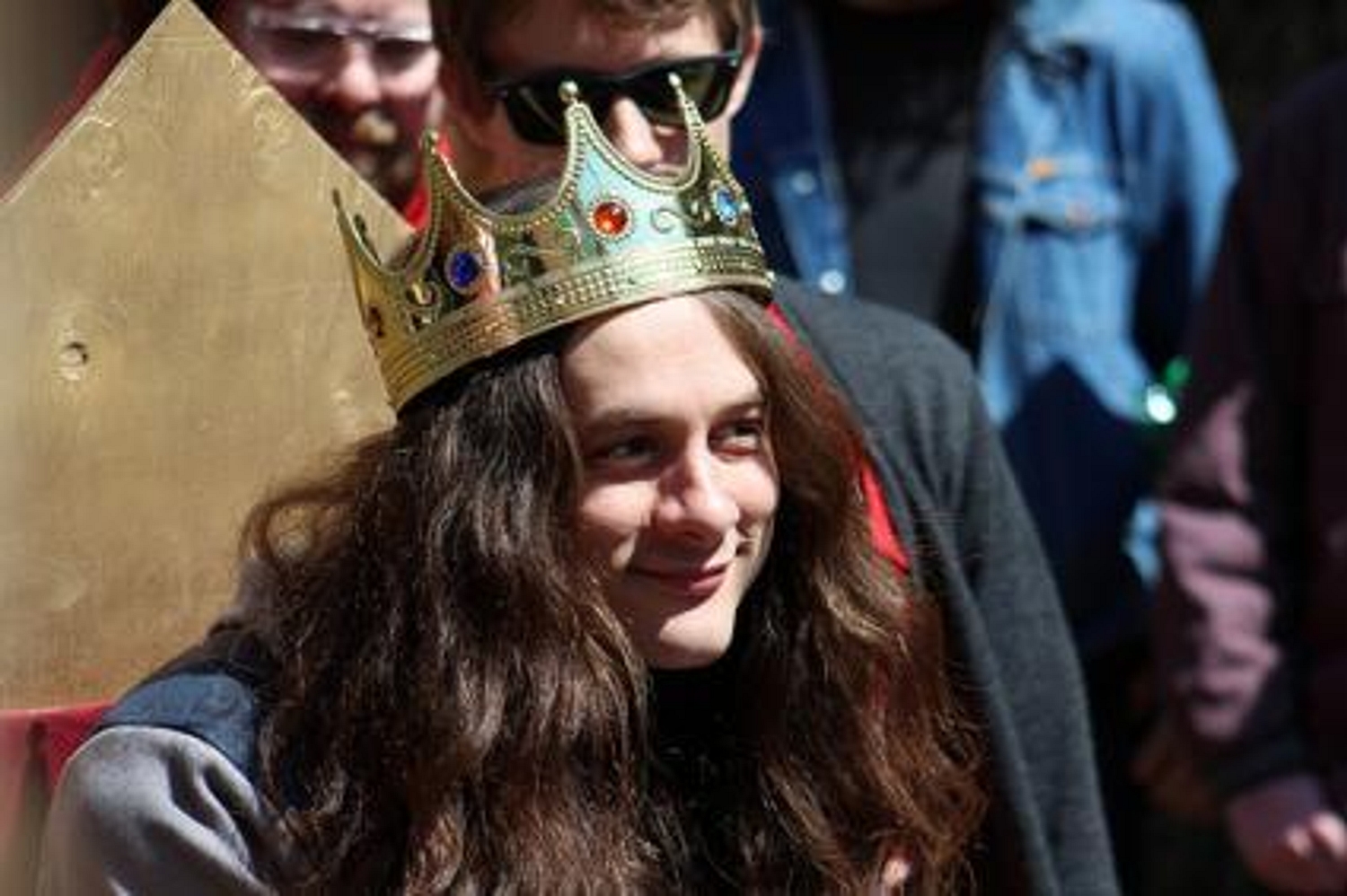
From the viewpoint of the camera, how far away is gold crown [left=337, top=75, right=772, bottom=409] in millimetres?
2650

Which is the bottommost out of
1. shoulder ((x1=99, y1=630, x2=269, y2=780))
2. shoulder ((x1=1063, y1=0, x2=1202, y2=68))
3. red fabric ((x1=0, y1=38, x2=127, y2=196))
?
shoulder ((x1=99, y1=630, x2=269, y2=780))

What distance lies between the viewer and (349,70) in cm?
325

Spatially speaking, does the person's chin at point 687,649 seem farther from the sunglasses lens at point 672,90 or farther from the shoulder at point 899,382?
the sunglasses lens at point 672,90

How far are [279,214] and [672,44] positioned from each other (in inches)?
17.5

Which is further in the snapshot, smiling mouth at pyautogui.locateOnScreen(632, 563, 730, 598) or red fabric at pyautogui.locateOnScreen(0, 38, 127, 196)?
red fabric at pyautogui.locateOnScreen(0, 38, 127, 196)

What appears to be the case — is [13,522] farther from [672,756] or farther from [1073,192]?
A: [1073,192]

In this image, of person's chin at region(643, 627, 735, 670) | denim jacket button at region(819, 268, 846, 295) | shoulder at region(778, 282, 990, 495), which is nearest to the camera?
person's chin at region(643, 627, 735, 670)

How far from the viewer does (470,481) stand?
2.64m

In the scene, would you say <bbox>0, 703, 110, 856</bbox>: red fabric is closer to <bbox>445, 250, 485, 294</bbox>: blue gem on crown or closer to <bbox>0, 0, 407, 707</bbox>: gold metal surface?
<bbox>0, 0, 407, 707</bbox>: gold metal surface

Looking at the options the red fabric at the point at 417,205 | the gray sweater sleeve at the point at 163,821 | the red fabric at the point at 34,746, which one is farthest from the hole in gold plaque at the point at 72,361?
the red fabric at the point at 417,205

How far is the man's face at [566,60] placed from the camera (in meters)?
3.19

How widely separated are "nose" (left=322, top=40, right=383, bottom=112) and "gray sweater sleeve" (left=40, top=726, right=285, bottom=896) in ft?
2.75

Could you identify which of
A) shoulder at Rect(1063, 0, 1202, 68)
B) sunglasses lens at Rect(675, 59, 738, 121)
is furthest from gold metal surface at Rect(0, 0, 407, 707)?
shoulder at Rect(1063, 0, 1202, 68)

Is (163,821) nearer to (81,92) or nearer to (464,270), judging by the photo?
(464,270)
